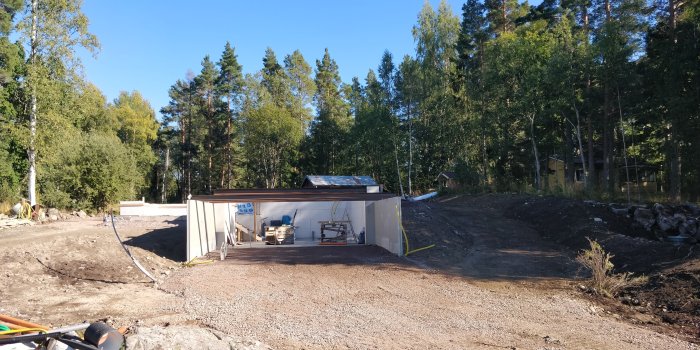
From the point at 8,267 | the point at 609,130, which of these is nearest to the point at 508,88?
the point at 609,130

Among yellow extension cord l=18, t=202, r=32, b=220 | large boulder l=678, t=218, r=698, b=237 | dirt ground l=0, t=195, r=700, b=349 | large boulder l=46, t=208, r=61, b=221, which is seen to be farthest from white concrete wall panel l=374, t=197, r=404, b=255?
yellow extension cord l=18, t=202, r=32, b=220

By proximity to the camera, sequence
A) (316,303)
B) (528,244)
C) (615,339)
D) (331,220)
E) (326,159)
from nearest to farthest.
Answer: (615,339) → (316,303) → (528,244) → (331,220) → (326,159)

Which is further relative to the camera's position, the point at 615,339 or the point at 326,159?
the point at 326,159

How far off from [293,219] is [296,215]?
278 millimetres

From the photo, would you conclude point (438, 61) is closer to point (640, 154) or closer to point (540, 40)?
point (540, 40)

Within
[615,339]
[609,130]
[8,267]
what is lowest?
[615,339]

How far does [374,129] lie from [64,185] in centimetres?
2442

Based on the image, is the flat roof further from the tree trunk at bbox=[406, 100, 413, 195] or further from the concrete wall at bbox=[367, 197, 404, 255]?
the tree trunk at bbox=[406, 100, 413, 195]

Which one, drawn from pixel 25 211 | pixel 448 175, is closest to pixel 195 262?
pixel 25 211

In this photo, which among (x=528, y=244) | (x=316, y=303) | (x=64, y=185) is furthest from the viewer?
(x=64, y=185)

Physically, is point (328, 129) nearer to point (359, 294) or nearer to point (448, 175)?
point (448, 175)

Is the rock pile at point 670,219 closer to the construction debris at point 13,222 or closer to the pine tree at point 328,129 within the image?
the construction debris at point 13,222

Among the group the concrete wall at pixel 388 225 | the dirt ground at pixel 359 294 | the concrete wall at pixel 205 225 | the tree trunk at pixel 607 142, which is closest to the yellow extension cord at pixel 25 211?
the dirt ground at pixel 359 294

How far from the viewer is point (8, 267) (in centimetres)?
1088
